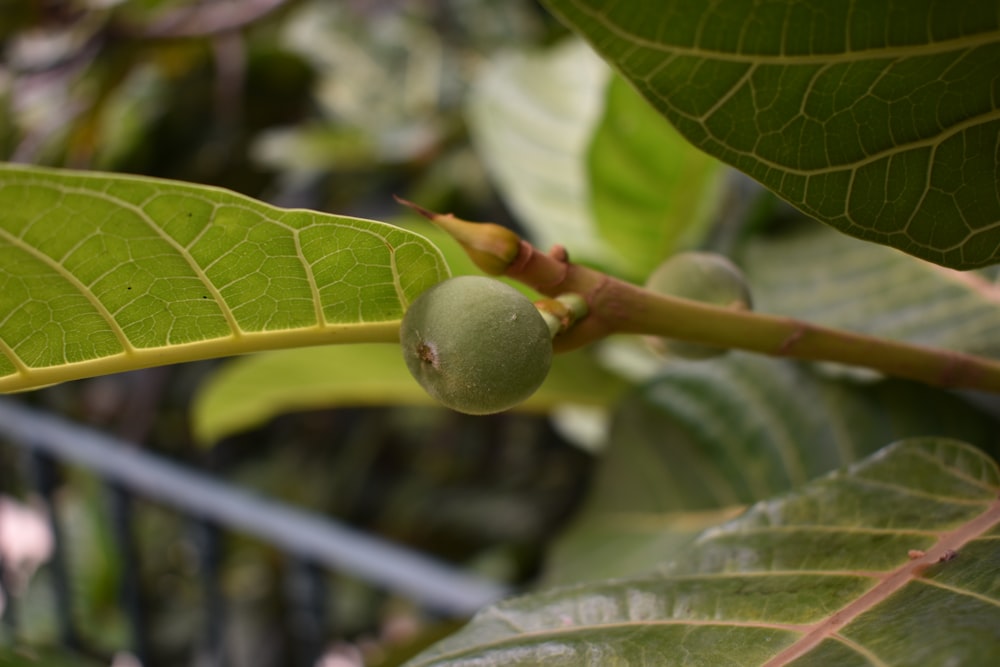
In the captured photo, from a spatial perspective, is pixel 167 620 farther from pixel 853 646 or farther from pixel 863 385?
pixel 853 646

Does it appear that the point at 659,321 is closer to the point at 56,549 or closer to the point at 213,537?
the point at 213,537

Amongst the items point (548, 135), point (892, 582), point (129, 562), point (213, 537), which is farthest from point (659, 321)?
point (129, 562)

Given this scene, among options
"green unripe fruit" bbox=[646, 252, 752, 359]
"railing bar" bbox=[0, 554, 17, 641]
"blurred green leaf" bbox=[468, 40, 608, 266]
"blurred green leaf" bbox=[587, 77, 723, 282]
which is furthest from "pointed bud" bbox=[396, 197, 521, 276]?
"railing bar" bbox=[0, 554, 17, 641]

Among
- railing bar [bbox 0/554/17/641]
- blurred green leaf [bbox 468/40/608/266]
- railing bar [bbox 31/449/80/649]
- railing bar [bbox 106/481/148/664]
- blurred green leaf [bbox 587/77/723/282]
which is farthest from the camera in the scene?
railing bar [bbox 0/554/17/641]

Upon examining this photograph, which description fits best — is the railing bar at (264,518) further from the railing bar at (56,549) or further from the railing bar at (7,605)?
the railing bar at (7,605)

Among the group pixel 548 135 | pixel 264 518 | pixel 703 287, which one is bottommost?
pixel 264 518

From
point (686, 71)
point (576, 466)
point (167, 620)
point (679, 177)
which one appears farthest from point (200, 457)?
point (686, 71)

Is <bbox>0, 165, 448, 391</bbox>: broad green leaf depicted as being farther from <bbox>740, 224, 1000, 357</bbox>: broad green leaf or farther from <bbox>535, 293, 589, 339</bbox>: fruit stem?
<bbox>740, 224, 1000, 357</bbox>: broad green leaf
